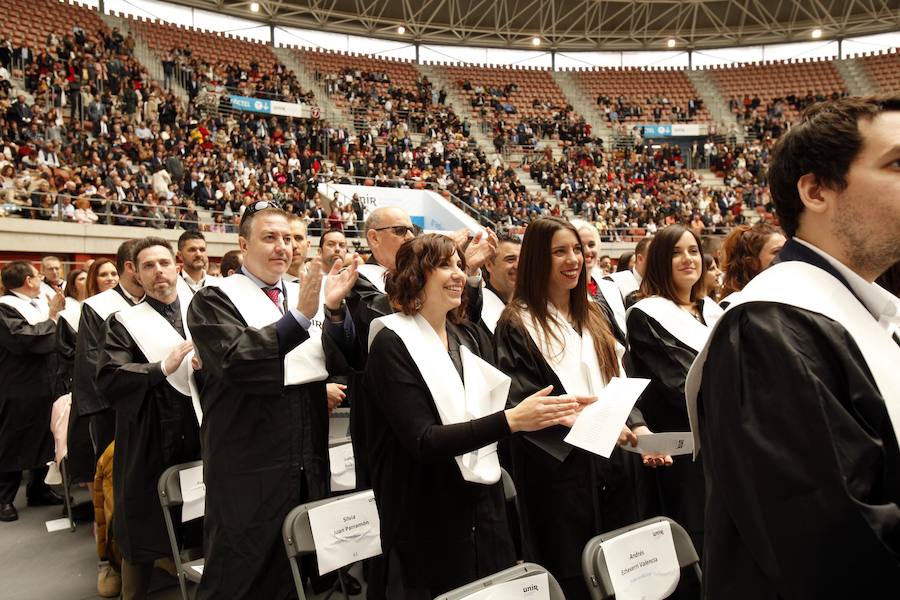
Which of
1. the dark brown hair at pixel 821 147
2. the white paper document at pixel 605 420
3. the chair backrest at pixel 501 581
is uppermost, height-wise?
the dark brown hair at pixel 821 147

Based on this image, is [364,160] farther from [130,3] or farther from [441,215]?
[130,3]

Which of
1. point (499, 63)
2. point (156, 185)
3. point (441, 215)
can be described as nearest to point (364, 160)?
point (441, 215)

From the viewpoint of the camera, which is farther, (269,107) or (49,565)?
(269,107)

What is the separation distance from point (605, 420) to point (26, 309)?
16.9 ft

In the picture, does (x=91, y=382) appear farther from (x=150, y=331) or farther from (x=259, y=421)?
(x=259, y=421)

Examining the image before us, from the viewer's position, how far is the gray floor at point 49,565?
12.4 feet

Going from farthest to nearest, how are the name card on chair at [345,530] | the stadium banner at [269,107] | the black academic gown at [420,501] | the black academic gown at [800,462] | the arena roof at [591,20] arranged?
the arena roof at [591,20] → the stadium banner at [269,107] → the name card on chair at [345,530] → the black academic gown at [420,501] → the black academic gown at [800,462]

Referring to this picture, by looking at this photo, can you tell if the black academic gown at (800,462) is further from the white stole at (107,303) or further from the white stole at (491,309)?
the white stole at (107,303)

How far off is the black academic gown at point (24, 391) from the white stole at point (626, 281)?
479 centimetres

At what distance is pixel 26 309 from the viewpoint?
212 inches

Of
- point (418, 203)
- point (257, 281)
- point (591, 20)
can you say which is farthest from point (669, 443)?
point (591, 20)

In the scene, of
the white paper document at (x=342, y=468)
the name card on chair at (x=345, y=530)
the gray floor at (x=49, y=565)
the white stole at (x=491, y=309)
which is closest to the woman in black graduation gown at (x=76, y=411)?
the gray floor at (x=49, y=565)

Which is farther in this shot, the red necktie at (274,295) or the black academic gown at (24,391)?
the black academic gown at (24,391)

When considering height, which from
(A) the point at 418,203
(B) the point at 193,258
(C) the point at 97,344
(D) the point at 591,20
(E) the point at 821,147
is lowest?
(C) the point at 97,344
